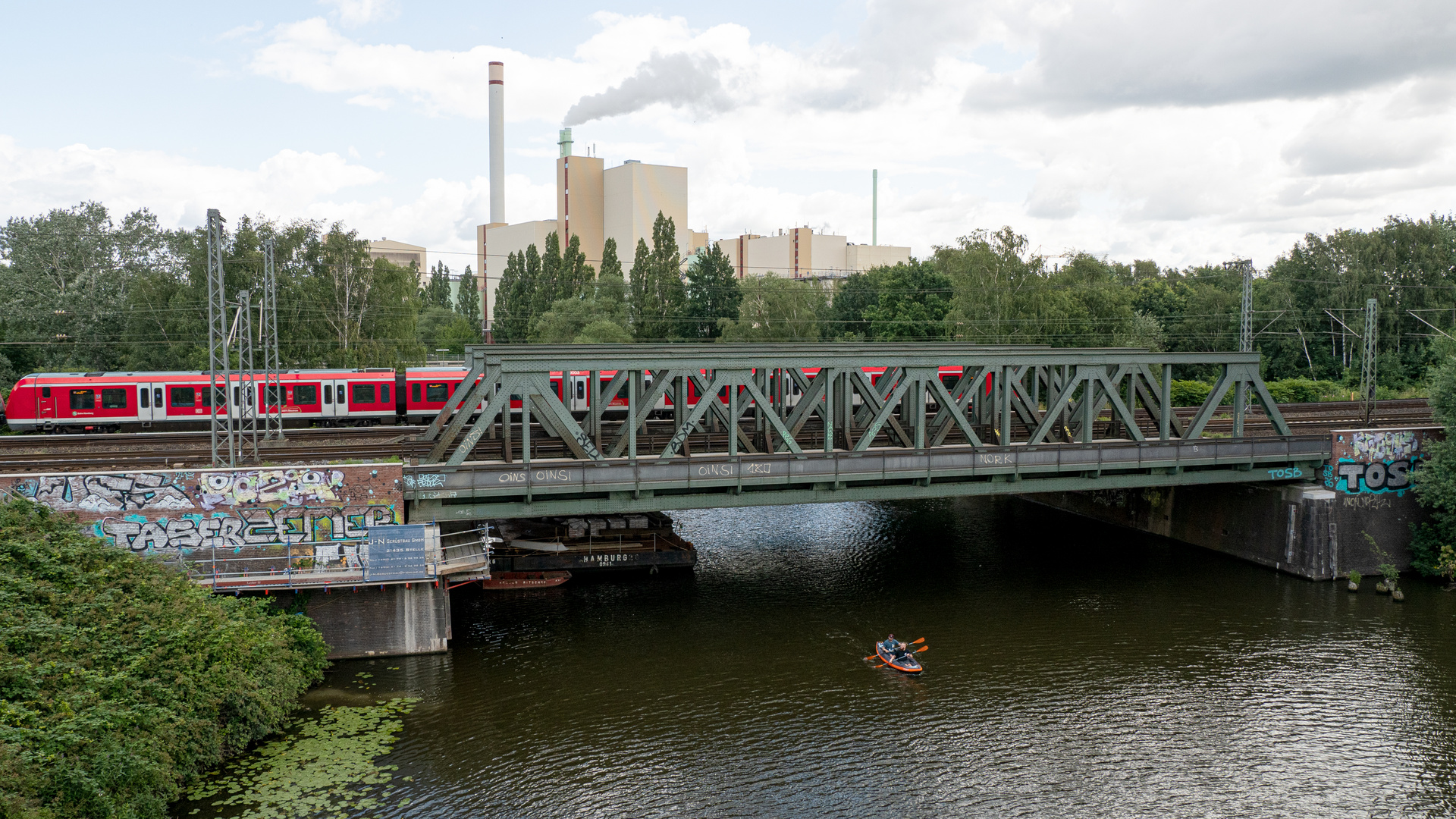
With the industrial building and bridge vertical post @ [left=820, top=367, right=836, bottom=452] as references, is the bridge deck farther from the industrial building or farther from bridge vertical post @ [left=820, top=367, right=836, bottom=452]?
the industrial building

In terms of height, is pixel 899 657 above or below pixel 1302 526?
below

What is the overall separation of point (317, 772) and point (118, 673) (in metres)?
4.55

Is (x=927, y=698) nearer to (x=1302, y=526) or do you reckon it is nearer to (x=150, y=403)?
(x=1302, y=526)

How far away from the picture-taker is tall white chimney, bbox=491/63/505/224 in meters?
138

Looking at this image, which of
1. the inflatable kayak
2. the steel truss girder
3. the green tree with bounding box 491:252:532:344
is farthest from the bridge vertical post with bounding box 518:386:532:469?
the green tree with bounding box 491:252:532:344

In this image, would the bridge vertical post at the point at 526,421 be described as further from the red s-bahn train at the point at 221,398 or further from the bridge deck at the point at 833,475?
the red s-bahn train at the point at 221,398

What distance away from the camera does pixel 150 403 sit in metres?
46.8

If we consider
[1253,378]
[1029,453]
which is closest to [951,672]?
[1029,453]

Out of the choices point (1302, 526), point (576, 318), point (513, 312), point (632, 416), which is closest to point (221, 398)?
point (632, 416)

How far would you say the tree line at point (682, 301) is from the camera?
65688 mm

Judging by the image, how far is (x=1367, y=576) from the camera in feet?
120

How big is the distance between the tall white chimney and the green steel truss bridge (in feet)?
362

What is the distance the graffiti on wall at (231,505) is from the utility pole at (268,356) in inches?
291

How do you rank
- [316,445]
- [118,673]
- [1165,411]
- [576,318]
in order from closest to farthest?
[118,673]
[1165,411]
[316,445]
[576,318]
